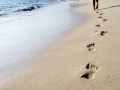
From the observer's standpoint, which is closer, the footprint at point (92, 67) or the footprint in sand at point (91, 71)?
the footprint in sand at point (91, 71)

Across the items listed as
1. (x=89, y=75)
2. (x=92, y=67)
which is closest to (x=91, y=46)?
(x=92, y=67)

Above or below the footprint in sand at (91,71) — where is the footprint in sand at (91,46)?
below

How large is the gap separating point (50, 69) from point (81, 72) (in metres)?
0.60

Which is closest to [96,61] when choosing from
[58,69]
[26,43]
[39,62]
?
[58,69]

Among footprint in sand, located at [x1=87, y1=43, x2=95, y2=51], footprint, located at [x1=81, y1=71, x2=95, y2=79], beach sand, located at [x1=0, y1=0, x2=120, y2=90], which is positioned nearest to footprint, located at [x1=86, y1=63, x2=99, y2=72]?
beach sand, located at [x1=0, y1=0, x2=120, y2=90]

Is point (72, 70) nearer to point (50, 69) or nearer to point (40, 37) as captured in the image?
point (50, 69)

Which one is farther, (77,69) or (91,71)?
(77,69)

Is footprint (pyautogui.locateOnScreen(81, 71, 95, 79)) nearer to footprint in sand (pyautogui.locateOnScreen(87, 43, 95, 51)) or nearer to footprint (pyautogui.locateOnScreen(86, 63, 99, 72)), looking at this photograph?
footprint (pyautogui.locateOnScreen(86, 63, 99, 72))

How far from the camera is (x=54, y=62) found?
332 cm

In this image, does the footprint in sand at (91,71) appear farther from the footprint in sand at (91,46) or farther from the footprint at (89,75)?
the footprint in sand at (91,46)

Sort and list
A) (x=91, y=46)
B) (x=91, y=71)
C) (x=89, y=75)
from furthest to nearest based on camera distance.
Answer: (x=91, y=46) → (x=91, y=71) → (x=89, y=75)

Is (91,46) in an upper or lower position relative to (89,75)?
lower

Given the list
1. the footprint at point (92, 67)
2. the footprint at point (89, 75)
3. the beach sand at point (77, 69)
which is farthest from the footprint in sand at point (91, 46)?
the footprint at point (89, 75)

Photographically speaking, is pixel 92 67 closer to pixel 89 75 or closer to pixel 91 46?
pixel 89 75
